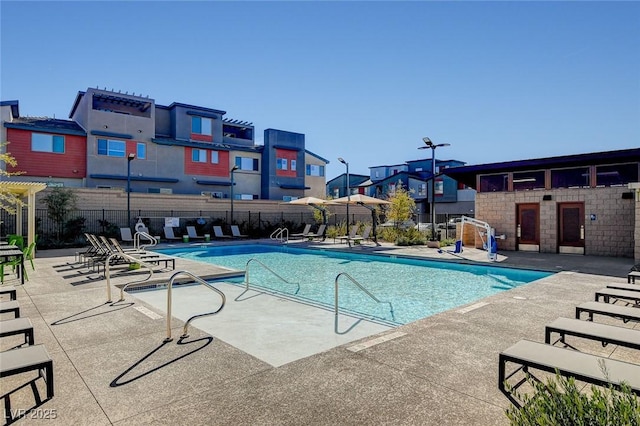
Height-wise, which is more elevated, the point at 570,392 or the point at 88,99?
the point at 88,99

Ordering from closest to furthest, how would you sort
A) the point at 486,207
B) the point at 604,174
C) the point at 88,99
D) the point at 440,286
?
the point at 440,286 < the point at 604,174 < the point at 486,207 < the point at 88,99

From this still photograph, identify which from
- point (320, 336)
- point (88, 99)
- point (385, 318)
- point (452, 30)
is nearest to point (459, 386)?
point (320, 336)

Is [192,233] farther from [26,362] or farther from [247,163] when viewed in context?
[26,362]

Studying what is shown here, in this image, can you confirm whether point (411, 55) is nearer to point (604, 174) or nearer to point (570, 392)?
point (604, 174)

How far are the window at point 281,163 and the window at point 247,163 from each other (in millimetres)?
2107

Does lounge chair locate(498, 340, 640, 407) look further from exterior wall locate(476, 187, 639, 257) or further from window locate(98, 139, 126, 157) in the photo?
window locate(98, 139, 126, 157)

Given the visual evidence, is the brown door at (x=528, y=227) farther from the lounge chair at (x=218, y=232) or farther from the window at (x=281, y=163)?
the window at (x=281, y=163)

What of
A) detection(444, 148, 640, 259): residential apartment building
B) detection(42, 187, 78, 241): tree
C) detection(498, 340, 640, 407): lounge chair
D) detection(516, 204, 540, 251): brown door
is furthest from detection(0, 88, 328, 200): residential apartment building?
detection(498, 340, 640, 407): lounge chair

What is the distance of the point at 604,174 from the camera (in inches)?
611

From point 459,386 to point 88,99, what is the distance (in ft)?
103

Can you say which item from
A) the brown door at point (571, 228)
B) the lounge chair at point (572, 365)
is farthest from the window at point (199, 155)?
the lounge chair at point (572, 365)

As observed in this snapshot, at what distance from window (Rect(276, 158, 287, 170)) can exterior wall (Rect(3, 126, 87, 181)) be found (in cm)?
1605

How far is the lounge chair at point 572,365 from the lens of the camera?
9.60 ft

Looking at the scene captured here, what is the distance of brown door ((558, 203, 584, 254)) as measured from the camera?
16.0 meters
